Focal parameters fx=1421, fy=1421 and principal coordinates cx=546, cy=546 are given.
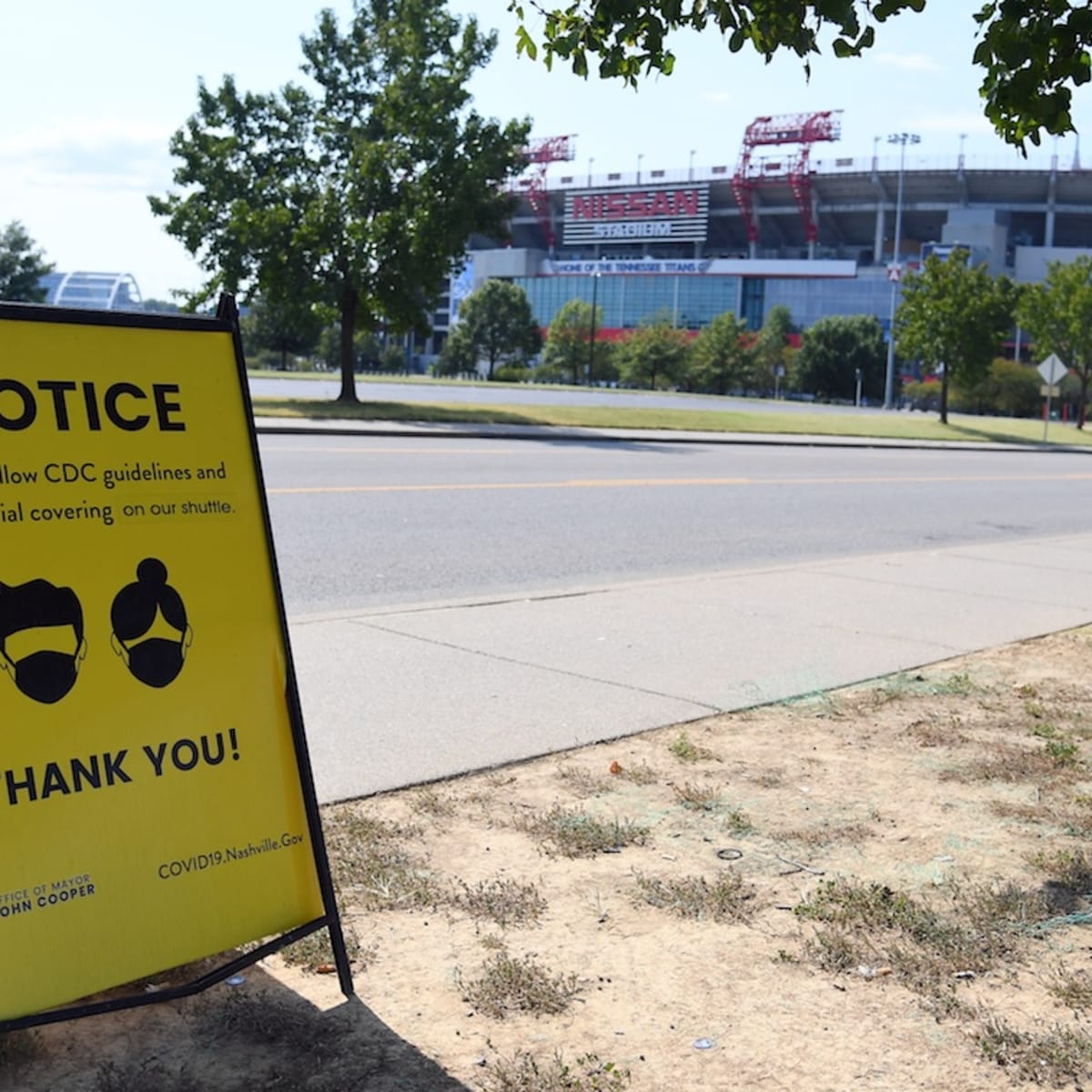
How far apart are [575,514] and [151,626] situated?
34.7 feet

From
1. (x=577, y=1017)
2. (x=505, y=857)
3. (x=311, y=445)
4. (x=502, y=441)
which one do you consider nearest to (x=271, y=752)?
(x=577, y=1017)

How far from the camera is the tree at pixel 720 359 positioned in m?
94.8

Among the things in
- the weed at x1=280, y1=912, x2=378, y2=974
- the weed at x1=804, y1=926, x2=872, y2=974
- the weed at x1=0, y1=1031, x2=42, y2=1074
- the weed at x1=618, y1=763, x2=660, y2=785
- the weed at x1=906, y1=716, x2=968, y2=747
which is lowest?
the weed at x1=906, y1=716, x2=968, y2=747

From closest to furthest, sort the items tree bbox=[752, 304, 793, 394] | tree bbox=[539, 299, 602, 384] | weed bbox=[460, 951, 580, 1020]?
weed bbox=[460, 951, 580, 1020], tree bbox=[752, 304, 793, 394], tree bbox=[539, 299, 602, 384]

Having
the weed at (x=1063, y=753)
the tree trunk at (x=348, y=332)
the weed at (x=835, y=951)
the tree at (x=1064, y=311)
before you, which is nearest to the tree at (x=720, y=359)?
the tree at (x=1064, y=311)

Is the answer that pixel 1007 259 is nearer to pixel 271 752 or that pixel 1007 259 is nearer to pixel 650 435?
pixel 650 435

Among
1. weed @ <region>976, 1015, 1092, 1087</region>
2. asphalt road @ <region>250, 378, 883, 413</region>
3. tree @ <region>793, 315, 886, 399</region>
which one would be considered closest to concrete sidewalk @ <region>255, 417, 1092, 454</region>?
asphalt road @ <region>250, 378, 883, 413</region>

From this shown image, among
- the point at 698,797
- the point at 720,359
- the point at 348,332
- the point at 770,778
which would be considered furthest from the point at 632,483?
the point at 720,359

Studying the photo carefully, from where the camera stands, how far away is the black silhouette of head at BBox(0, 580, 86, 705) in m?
2.77

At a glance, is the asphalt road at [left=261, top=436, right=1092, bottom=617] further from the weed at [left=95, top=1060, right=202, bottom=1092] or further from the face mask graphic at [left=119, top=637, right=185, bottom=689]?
the weed at [left=95, top=1060, right=202, bottom=1092]

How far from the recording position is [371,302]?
31.7 meters

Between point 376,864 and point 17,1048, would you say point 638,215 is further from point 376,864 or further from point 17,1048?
point 17,1048

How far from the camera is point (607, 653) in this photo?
23.0 feet

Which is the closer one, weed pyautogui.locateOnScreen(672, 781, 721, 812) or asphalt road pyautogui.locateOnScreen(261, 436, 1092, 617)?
weed pyautogui.locateOnScreen(672, 781, 721, 812)
